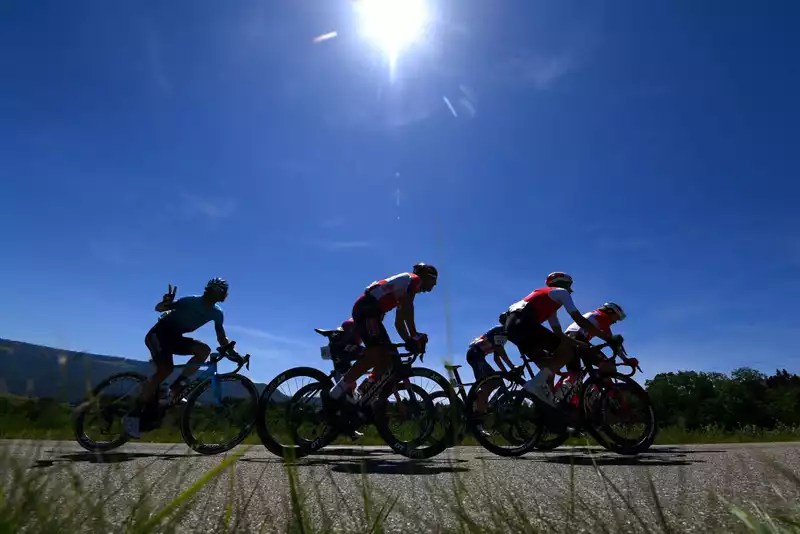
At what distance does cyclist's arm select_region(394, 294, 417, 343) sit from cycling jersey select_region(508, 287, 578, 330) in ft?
4.81

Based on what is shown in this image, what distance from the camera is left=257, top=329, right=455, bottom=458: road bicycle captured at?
5.99m

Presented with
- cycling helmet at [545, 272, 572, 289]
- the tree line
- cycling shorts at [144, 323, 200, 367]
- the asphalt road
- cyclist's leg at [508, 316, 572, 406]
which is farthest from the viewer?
the tree line

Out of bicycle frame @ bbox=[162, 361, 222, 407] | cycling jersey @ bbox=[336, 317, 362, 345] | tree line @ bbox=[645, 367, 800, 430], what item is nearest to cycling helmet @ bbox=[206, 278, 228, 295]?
bicycle frame @ bbox=[162, 361, 222, 407]

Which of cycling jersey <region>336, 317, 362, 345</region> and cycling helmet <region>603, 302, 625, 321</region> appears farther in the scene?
cycling helmet <region>603, 302, 625, 321</region>

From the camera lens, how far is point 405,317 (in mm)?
6172

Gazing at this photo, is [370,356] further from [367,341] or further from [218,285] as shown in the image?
[218,285]

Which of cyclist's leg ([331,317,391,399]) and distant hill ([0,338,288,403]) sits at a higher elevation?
cyclist's leg ([331,317,391,399])

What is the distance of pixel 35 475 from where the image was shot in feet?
6.04

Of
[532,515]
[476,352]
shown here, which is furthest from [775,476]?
[476,352]

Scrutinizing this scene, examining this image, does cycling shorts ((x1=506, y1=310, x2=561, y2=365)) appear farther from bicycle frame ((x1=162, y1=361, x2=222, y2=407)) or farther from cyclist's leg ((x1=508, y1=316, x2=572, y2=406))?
bicycle frame ((x1=162, y1=361, x2=222, y2=407))

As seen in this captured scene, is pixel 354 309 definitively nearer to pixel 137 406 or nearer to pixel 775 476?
pixel 137 406

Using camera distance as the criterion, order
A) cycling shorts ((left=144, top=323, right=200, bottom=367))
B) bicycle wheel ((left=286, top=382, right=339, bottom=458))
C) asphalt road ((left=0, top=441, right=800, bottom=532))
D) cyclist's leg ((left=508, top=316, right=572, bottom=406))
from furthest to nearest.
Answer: cycling shorts ((left=144, top=323, right=200, bottom=367)) → cyclist's leg ((left=508, top=316, right=572, bottom=406)) → bicycle wheel ((left=286, top=382, right=339, bottom=458)) → asphalt road ((left=0, top=441, right=800, bottom=532))

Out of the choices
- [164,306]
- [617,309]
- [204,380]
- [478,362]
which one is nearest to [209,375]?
[204,380]

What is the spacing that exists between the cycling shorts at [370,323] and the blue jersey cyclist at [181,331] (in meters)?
2.04
